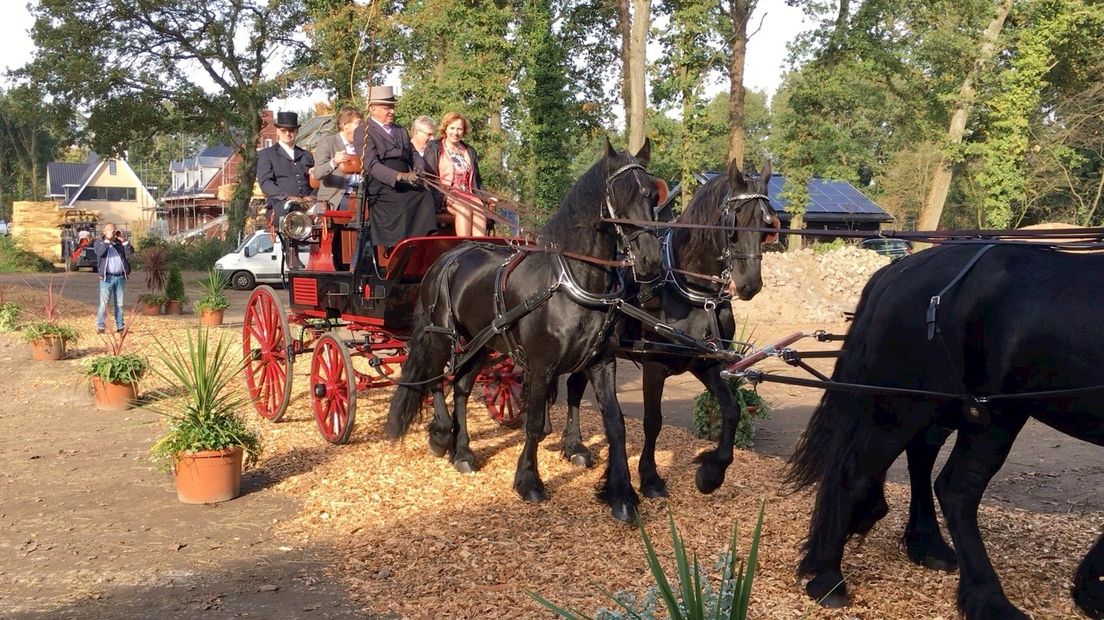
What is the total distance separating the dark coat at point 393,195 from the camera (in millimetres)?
7828

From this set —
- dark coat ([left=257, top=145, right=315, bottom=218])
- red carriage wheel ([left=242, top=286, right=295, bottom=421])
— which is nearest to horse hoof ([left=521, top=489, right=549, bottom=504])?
red carriage wheel ([left=242, top=286, right=295, bottom=421])

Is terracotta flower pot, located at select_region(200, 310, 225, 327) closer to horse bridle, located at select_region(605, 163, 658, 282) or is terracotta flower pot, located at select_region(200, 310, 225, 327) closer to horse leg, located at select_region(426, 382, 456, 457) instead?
horse leg, located at select_region(426, 382, 456, 457)

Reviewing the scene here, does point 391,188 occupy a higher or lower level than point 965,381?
higher

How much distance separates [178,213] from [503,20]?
55.7 meters

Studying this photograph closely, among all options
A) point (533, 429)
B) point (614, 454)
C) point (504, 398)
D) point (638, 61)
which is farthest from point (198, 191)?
point (614, 454)

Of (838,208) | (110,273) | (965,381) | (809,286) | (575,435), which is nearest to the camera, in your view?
(965,381)

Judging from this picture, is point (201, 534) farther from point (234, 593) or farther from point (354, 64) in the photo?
point (354, 64)

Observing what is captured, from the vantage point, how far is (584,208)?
20.1 feet

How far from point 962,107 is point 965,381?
29900 mm

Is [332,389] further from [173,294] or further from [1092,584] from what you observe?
[173,294]

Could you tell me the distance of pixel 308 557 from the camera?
5602 millimetres

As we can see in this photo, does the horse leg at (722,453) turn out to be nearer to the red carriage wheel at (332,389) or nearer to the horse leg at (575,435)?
the horse leg at (575,435)

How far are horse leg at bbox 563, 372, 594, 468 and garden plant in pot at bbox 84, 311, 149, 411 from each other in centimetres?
496

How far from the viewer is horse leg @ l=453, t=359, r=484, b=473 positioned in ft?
24.8
